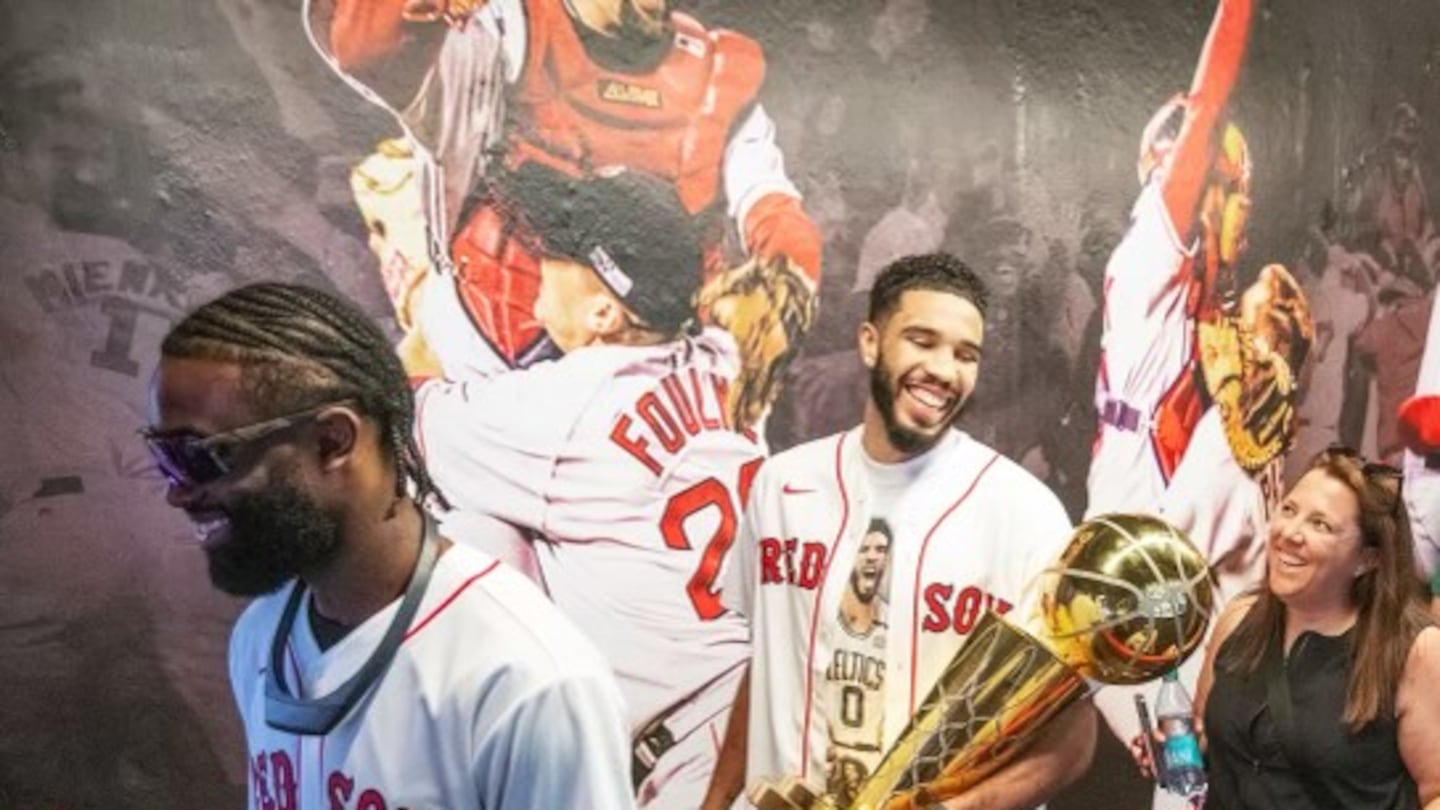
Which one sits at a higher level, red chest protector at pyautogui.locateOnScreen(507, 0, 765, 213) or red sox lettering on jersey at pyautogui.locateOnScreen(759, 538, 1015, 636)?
red chest protector at pyautogui.locateOnScreen(507, 0, 765, 213)

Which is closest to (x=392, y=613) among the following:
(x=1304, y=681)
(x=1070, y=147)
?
(x=1304, y=681)

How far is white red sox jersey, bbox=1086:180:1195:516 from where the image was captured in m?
4.30

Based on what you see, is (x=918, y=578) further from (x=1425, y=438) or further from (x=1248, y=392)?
(x=1425, y=438)

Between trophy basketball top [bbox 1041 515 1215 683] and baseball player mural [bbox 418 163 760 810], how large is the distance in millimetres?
1295

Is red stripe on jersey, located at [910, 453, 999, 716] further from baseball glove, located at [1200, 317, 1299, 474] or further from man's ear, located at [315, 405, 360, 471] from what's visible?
man's ear, located at [315, 405, 360, 471]

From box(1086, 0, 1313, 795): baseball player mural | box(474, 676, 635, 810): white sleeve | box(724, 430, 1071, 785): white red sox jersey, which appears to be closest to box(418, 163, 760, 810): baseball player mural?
box(724, 430, 1071, 785): white red sox jersey

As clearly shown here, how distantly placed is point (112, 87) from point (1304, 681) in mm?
2679

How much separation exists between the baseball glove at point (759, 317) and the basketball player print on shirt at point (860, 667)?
0.57 meters

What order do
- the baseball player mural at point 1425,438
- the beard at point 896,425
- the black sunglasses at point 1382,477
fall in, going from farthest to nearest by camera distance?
the baseball player mural at point 1425,438 → the beard at point 896,425 → the black sunglasses at point 1382,477

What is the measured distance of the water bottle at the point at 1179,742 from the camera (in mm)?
3660

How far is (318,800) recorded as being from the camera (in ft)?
5.72

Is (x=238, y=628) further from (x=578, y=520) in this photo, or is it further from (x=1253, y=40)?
(x=1253, y=40)

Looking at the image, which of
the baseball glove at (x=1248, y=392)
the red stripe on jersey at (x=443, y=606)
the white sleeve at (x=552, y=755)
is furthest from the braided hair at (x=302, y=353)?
the baseball glove at (x=1248, y=392)

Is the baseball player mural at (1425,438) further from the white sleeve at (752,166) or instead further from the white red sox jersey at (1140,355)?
the white sleeve at (752,166)
